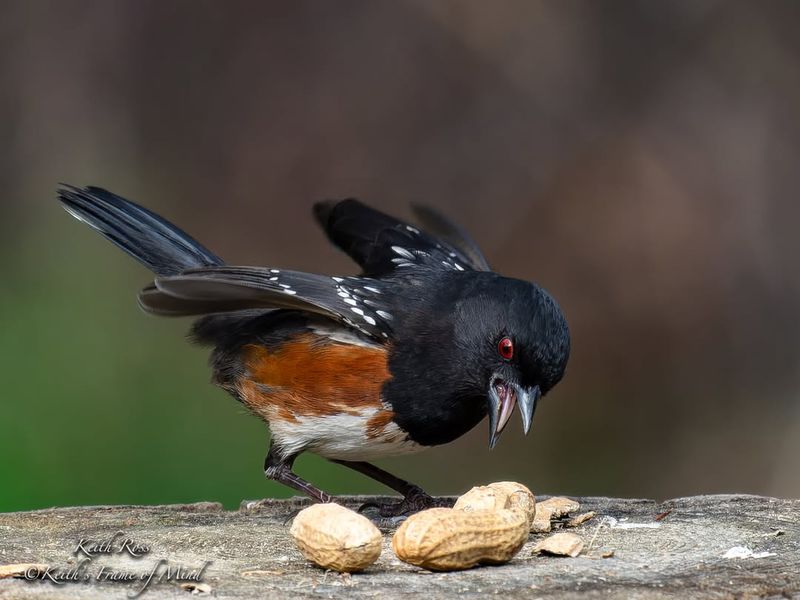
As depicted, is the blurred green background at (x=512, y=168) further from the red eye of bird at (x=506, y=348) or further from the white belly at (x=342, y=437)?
the red eye of bird at (x=506, y=348)

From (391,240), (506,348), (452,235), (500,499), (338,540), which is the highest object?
(452,235)

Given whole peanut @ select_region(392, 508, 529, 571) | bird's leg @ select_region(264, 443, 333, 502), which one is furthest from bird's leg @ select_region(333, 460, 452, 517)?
whole peanut @ select_region(392, 508, 529, 571)

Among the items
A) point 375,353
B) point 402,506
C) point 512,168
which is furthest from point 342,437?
point 512,168

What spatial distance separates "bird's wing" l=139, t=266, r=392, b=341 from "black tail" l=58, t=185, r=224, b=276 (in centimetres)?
44

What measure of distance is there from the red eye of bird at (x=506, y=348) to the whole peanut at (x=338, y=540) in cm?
77

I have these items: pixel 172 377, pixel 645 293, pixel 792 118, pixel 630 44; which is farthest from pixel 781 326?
pixel 172 377

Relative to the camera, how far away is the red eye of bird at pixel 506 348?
10.1 ft

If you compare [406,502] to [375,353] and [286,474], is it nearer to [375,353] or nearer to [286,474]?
[286,474]

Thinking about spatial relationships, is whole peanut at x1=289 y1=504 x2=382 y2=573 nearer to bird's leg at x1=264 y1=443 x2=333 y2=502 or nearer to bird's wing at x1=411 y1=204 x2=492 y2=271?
bird's leg at x1=264 y1=443 x2=333 y2=502

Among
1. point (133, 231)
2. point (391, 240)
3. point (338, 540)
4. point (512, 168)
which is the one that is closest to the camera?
point (338, 540)

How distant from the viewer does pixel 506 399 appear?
3.12m

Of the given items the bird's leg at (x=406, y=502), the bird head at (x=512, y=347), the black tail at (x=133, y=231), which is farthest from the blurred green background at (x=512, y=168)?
the bird head at (x=512, y=347)

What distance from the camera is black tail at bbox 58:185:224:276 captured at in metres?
3.72

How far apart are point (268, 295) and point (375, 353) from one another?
34 centimetres
